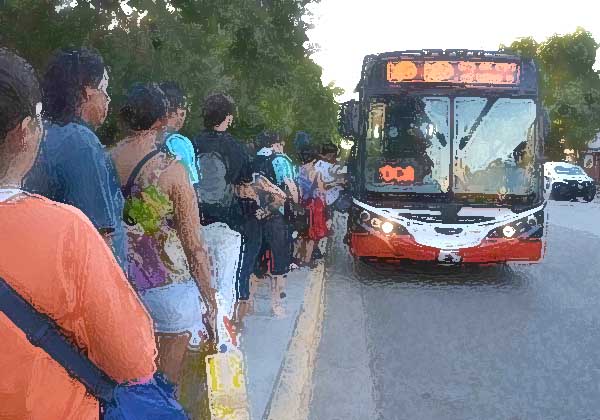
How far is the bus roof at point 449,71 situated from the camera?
10664 mm

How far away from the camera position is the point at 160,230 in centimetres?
362

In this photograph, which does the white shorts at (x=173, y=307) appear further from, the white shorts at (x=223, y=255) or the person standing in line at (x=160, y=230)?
the white shorts at (x=223, y=255)

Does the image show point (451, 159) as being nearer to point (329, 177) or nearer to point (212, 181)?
point (329, 177)

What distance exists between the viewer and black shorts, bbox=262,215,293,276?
7.79m

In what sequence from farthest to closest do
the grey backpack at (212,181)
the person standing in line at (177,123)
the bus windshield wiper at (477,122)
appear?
1. the bus windshield wiper at (477,122)
2. the grey backpack at (212,181)
3. the person standing in line at (177,123)

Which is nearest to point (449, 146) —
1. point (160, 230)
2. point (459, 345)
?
point (459, 345)

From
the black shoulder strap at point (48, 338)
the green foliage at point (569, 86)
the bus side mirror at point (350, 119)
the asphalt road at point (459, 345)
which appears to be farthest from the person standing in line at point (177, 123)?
the green foliage at point (569, 86)

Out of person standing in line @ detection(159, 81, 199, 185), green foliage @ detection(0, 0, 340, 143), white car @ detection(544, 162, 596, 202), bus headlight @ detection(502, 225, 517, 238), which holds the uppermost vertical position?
green foliage @ detection(0, 0, 340, 143)

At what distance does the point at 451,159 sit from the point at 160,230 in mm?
7486

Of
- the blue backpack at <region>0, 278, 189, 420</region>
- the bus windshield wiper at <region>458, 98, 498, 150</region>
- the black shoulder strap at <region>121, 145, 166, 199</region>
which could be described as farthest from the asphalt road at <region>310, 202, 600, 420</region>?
the blue backpack at <region>0, 278, 189, 420</region>

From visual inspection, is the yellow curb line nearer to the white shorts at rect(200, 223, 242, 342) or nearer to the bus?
the white shorts at rect(200, 223, 242, 342)

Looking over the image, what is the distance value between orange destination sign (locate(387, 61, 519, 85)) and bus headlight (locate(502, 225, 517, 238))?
5.84 feet

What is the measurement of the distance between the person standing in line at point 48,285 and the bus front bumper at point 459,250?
8.94 m

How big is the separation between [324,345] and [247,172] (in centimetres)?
180
